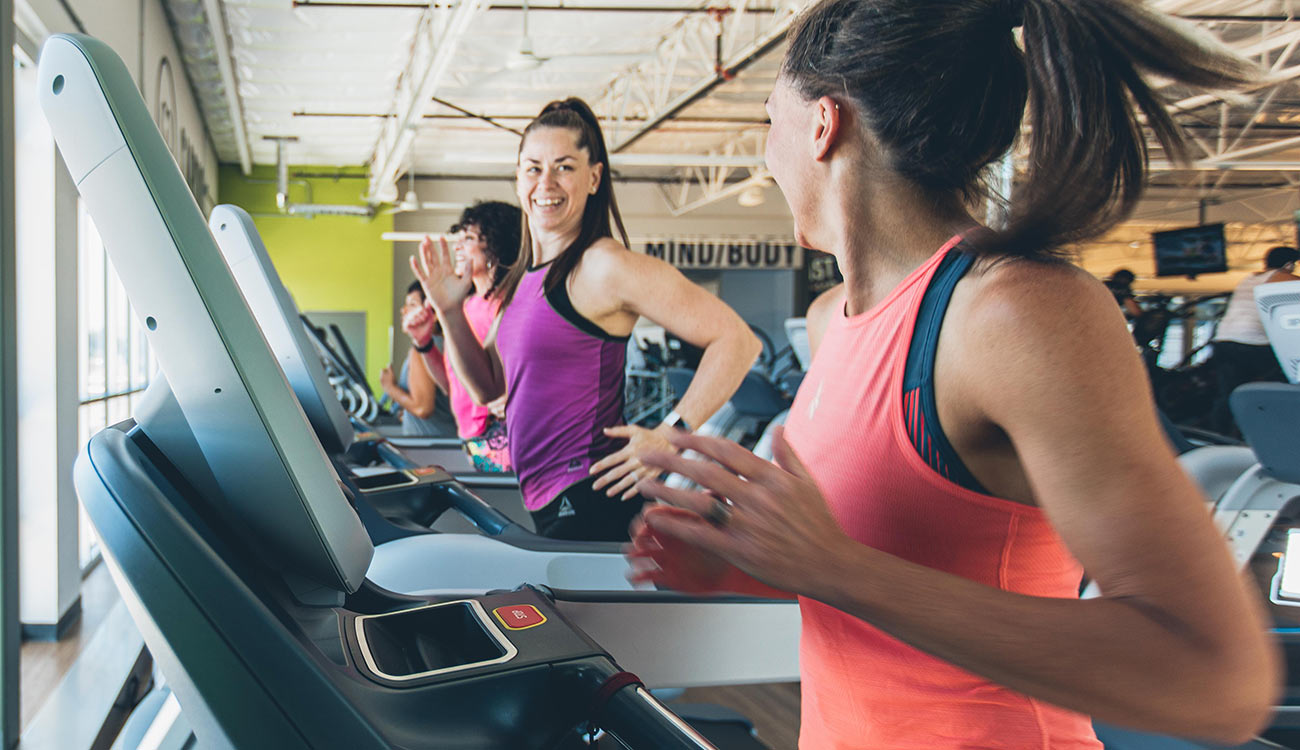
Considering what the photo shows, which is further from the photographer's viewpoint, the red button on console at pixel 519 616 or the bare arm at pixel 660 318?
the bare arm at pixel 660 318

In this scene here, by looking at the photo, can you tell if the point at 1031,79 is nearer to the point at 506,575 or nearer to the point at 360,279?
the point at 506,575

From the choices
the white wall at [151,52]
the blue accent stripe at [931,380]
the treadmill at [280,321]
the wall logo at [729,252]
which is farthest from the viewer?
the wall logo at [729,252]

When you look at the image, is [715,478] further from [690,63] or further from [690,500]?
[690,63]

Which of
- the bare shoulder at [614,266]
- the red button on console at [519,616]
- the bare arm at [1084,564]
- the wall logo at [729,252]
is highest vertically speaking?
the wall logo at [729,252]

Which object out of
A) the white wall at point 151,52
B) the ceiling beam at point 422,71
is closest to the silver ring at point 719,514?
the white wall at point 151,52

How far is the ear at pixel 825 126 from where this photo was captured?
0.77 meters

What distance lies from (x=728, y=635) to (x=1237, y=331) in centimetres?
429

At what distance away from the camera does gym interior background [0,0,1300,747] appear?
11.1 feet

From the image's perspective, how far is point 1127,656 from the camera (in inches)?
20.7

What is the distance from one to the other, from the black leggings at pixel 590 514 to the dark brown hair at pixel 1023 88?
120 cm

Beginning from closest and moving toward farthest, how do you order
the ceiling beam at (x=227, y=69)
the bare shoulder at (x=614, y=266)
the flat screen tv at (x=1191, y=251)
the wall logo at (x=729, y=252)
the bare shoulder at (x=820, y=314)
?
the bare shoulder at (x=820, y=314), the bare shoulder at (x=614, y=266), the ceiling beam at (x=227, y=69), the flat screen tv at (x=1191, y=251), the wall logo at (x=729, y=252)

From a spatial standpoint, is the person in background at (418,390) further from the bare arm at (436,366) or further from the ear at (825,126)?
the ear at (825,126)

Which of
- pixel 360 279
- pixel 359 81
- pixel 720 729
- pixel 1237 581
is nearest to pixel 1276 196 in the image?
pixel 359 81

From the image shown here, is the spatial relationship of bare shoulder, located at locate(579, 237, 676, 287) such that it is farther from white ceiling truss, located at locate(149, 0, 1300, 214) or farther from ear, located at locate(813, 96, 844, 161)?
white ceiling truss, located at locate(149, 0, 1300, 214)
